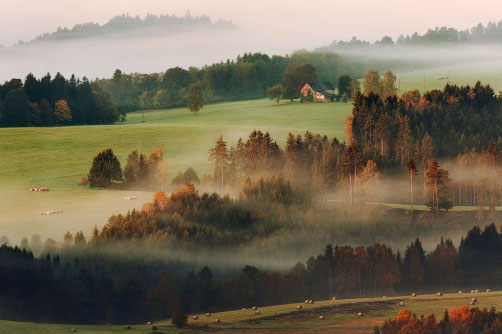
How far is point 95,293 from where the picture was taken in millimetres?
167250

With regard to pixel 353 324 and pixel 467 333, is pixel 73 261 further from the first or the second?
pixel 467 333

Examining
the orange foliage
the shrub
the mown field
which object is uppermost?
the orange foliage

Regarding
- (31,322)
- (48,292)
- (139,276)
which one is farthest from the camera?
(139,276)

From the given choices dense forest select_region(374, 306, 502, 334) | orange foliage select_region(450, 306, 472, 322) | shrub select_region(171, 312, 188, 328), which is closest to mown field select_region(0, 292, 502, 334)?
shrub select_region(171, 312, 188, 328)

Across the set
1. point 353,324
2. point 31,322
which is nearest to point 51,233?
point 31,322

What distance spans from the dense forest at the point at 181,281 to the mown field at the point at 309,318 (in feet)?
29.8

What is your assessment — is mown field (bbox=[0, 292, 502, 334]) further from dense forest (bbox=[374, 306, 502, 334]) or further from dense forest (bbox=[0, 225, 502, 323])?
dense forest (bbox=[0, 225, 502, 323])

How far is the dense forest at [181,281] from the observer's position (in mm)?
164875

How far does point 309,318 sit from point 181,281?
39948 mm

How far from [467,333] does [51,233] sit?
9101cm

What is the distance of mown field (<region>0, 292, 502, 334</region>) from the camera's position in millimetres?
141375

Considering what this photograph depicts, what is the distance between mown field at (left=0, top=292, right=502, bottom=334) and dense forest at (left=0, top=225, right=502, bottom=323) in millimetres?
9098

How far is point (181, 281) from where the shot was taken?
185m

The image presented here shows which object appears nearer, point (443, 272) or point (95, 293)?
point (95, 293)
